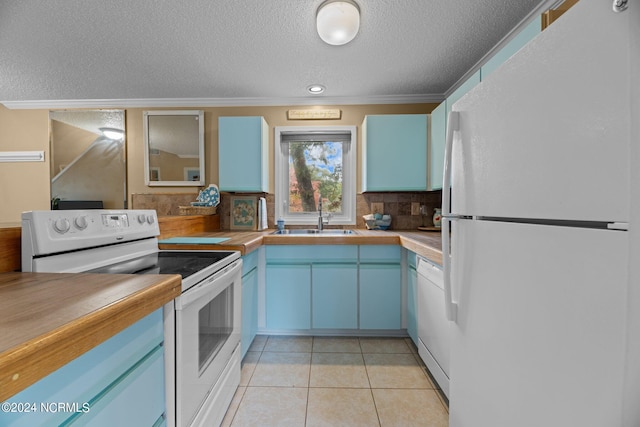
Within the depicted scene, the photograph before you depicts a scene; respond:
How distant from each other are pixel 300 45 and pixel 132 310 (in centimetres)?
189

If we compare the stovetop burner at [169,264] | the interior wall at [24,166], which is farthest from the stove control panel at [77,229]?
the interior wall at [24,166]

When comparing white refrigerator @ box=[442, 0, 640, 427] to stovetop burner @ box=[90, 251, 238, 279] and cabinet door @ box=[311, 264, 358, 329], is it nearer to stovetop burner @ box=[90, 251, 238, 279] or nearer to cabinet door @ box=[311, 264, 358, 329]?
stovetop burner @ box=[90, 251, 238, 279]

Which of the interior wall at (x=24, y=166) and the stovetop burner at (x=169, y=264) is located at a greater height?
the interior wall at (x=24, y=166)

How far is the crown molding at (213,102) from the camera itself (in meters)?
2.73

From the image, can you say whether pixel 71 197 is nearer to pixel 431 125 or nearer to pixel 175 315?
pixel 175 315

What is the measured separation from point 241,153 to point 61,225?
1.59 meters

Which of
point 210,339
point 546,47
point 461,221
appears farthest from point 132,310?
point 546,47

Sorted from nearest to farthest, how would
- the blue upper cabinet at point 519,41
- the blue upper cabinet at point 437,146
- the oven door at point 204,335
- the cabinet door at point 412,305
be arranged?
1. the oven door at point 204,335
2. the blue upper cabinet at point 519,41
3. the cabinet door at point 412,305
4. the blue upper cabinet at point 437,146

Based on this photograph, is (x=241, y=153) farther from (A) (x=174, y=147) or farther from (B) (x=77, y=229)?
(B) (x=77, y=229)

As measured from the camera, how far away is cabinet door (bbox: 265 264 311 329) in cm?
221

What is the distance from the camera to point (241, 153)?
248 centimetres

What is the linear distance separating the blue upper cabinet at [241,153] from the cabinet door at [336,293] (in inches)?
40.0

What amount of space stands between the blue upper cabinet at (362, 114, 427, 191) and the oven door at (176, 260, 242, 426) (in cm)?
155

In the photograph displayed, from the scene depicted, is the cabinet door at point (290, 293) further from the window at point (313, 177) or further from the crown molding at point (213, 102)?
the crown molding at point (213, 102)
